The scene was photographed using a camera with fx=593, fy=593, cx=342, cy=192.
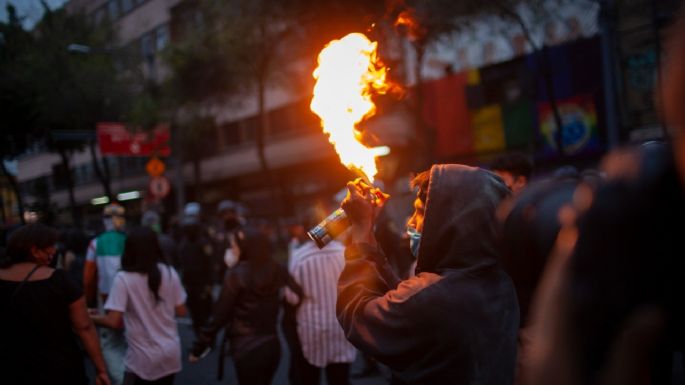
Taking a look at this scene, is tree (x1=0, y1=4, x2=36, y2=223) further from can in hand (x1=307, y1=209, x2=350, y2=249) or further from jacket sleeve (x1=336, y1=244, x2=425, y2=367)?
jacket sleeve (x1=336, y1=244, x2=425, y2=367)

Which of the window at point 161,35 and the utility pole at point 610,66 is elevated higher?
the window at point 161,35

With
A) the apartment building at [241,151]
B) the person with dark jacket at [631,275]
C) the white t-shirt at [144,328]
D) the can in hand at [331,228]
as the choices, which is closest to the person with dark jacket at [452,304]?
the can in hand at [331,228]

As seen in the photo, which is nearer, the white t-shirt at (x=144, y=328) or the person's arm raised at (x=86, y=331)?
the person's arm raised at (x=86, y=331)

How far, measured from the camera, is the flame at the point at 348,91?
343 centimetres

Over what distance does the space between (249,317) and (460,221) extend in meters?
3.28

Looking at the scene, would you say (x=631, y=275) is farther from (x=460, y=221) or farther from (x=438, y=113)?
(x=438, y=113)

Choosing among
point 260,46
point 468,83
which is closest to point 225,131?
point 260,46

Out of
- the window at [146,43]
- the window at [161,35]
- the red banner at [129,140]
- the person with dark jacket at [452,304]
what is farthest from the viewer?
the window at [146,43]

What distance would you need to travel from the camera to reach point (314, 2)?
16.6 meters

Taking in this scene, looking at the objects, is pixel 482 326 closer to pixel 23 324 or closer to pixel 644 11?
pixel 23 324

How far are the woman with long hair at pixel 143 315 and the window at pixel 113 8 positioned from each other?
38480mm

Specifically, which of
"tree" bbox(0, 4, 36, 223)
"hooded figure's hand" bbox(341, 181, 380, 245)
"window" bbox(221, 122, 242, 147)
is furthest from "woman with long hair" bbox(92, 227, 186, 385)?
"window" bbox(221, 122, 242, 147)

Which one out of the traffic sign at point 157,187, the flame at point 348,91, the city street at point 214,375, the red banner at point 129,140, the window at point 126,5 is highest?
the window at point 126,5

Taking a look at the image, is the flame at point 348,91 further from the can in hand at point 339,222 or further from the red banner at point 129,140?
the red banner at point 129,140
